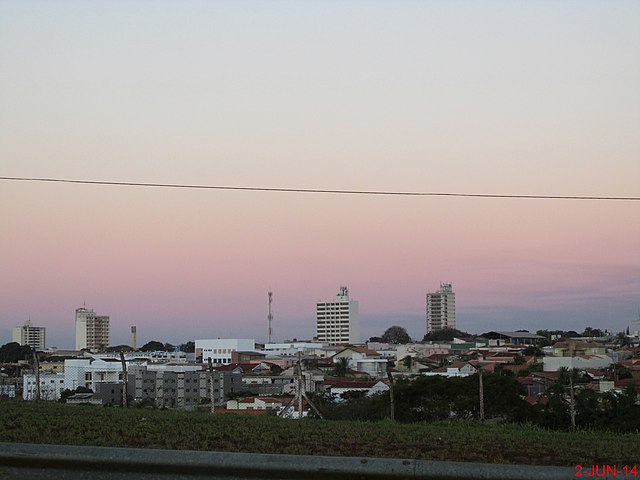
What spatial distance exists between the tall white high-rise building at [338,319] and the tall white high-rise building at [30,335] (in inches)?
2099

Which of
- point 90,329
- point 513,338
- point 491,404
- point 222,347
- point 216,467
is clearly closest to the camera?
point 216,467

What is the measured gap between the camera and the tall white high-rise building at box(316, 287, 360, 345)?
166000mm

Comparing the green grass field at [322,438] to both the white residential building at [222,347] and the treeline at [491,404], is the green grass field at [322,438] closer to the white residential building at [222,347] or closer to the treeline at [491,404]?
the treeline at [491,404]

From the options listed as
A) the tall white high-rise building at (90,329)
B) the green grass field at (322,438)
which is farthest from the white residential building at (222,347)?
the green grass field at (322,438)

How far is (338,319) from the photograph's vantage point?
167 m

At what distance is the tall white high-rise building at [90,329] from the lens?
153525 mm

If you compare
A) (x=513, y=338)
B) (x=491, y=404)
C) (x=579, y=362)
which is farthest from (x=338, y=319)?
(x=491, y=404)

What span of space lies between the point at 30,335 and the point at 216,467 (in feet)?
478

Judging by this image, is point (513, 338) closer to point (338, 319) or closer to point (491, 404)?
point (338, 319)

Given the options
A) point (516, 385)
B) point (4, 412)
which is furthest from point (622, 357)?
point (4, 412)

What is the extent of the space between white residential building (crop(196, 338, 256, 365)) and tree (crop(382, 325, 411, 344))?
168 feet

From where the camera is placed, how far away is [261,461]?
6.68m

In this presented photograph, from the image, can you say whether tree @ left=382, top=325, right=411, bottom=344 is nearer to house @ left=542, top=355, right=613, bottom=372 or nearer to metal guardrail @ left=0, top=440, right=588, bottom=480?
house @ left=542, top=355, right=613, bottom=372

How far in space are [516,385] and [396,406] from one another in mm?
3967
